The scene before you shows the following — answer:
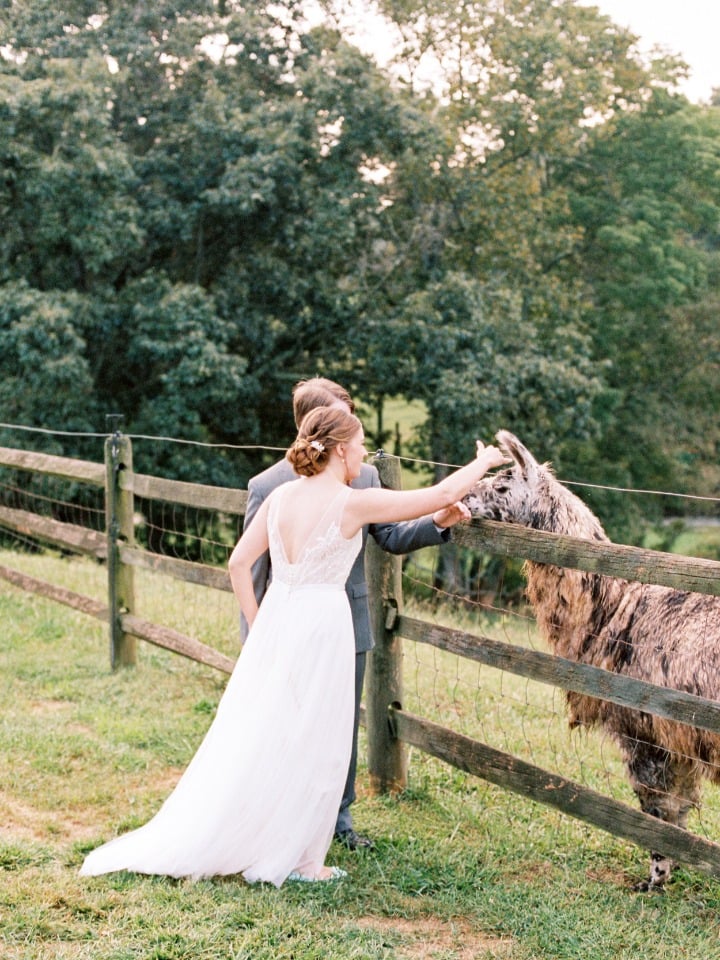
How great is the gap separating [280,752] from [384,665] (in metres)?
1.11

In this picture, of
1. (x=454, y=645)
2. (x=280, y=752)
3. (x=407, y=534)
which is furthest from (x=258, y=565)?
(x=454, y=645)

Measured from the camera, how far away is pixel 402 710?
5.27 meters

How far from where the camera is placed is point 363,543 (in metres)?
4.55

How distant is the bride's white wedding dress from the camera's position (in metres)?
4.18

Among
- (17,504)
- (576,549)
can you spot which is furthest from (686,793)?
(17,504)

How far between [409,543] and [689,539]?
2676 centimetres

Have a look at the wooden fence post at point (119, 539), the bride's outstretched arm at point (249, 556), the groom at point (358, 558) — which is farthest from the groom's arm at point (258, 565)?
the wooden fence post at point (119, 539)

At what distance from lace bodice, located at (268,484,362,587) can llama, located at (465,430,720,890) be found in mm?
694

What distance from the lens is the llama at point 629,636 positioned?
423cm

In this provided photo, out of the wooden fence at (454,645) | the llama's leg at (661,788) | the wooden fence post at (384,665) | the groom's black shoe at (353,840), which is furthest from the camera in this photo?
the wooden fence post at (384,665)

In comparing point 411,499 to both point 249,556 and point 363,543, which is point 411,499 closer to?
point 363,543

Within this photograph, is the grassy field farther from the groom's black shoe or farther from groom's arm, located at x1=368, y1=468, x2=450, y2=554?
groom's arm, located at x1=368, y1=468, x2=450, y2=554

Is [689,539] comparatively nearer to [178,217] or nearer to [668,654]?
[178,217]

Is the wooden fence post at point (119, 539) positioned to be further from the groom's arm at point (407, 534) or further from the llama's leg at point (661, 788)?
the llama's leg at point (661, 788)
